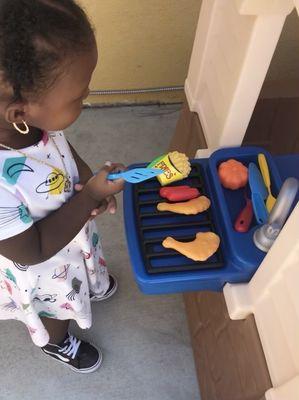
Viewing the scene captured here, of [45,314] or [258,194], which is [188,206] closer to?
[258,194]

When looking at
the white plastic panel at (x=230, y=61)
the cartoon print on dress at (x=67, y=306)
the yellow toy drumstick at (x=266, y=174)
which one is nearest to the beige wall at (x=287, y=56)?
the white plastic panel at (x=230, y=61)

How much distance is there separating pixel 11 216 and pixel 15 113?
0.16m

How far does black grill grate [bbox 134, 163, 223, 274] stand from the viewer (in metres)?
0.74

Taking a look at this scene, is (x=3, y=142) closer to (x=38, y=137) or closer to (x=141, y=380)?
(x=38, y=137)

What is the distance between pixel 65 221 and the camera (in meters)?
0.74

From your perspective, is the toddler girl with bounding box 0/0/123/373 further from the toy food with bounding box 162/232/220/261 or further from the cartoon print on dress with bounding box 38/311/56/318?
the toy food with bounding box 162/232/220/261

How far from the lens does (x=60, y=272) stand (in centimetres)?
87

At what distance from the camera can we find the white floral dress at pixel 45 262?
66 cm

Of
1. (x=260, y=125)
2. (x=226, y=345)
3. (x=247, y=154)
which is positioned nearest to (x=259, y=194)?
(x=247, y=154)

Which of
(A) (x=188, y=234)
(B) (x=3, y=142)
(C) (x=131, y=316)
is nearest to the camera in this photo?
(B) (x=3, y=142)

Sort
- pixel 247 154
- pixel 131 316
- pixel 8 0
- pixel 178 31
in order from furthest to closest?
1. pixel 178 31
2. pixel 131 316
3. pixel 247 154
4. pixel 8 0

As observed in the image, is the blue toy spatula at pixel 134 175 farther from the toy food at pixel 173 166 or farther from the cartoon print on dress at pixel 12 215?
the cartoon print on dress at pixel 12 215

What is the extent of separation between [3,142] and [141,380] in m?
0.78

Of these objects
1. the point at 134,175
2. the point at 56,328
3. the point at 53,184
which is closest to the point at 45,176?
the point at 53,184
